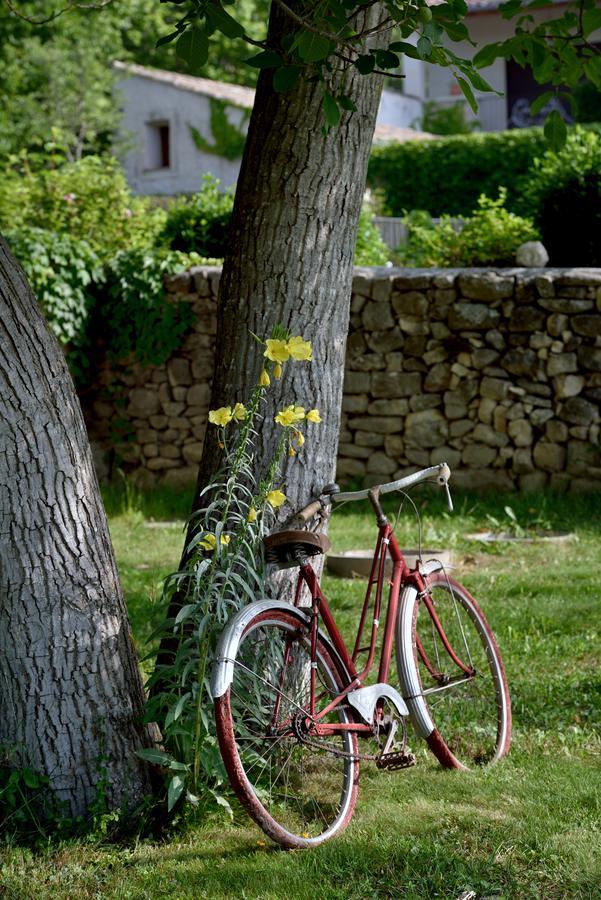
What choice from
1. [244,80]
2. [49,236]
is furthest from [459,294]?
[244,80]

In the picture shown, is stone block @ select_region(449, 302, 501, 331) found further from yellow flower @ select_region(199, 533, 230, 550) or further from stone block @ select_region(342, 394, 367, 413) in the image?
yellow flower @ select_region(199, 533, 230, 550)

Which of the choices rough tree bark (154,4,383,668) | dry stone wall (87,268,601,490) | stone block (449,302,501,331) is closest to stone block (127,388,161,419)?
dry stone wall (87,268,601,490)

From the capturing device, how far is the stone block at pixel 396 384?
9047mm

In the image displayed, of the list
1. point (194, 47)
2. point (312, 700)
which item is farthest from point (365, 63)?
point (312, 700)

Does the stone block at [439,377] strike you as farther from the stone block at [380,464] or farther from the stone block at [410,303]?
the stone block at [380,464]

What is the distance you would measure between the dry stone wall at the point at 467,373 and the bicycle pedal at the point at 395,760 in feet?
17.2

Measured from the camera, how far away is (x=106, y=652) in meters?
3.41

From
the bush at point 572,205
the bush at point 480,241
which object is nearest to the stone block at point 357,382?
the bush at point 480,241

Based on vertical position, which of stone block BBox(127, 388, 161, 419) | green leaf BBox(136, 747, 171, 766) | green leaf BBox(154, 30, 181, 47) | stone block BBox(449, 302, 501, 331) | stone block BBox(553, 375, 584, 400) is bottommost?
green leaf BBox(136, 747, 171, 766)

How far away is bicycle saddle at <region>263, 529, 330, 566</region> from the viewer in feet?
11.5

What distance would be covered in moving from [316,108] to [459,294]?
16.9ft

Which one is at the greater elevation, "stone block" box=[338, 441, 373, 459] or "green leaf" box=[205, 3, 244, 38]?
"green leaf" box=[205, 3, 244, 38]

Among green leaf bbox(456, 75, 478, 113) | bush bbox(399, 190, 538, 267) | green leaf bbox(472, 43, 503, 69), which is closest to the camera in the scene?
green leaf bbox(456, 75, 478, 113)

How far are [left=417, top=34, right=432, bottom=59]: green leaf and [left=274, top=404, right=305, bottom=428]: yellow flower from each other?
1.13 metres
